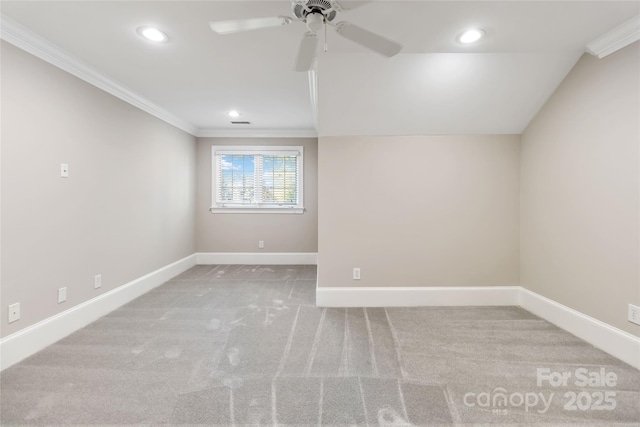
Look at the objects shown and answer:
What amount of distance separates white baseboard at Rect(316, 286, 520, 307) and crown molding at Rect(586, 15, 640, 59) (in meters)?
2.30

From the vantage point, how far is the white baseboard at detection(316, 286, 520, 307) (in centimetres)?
321

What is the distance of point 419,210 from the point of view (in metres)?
3.23

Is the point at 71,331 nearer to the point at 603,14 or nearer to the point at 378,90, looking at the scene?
the point at 378,90

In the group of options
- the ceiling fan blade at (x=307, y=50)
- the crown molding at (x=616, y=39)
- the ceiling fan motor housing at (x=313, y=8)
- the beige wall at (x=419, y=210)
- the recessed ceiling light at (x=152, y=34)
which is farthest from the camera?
the beige wall at (x=419, y=210)

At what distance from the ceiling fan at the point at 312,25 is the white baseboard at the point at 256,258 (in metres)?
3.99

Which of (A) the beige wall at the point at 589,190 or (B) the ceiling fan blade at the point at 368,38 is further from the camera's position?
(A) the beige wall at the point at 589,190

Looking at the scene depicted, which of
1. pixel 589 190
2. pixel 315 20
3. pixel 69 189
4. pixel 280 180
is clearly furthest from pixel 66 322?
pixel 589 190

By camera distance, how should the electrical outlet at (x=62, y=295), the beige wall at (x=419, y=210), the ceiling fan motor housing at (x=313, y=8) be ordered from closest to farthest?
the ceiling fan motor housing at (x=313, y=8) → the electrical outlet at (x=62, y=295) → the beige wall at (x=419, y=210)

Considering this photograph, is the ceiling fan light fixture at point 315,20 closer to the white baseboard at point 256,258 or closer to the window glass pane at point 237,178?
the window glass pane at point 237,178

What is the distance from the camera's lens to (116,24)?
2.00 meters

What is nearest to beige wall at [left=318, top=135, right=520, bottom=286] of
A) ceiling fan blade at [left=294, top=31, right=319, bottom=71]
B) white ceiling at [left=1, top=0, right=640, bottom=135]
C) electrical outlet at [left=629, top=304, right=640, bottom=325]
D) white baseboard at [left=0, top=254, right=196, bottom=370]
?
white ceiling at [left=1, top=0, right=640, bottom=135]

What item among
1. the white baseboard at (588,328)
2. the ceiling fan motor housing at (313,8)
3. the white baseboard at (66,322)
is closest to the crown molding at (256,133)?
the white baseboard at (66,322)

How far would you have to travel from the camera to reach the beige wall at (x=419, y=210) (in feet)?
10.5

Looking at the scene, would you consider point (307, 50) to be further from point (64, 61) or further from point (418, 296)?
point (418, 296)
